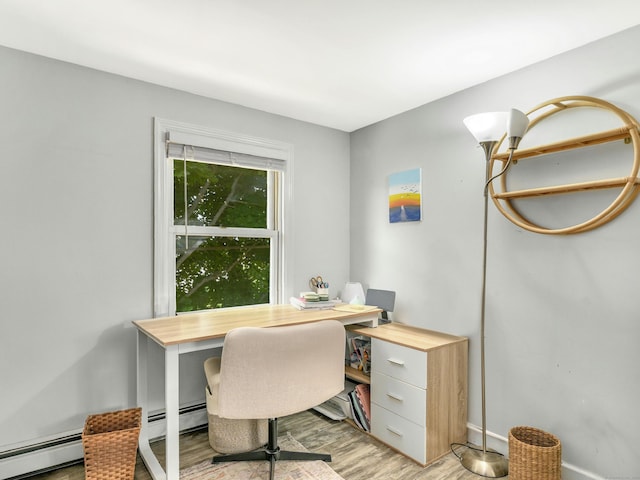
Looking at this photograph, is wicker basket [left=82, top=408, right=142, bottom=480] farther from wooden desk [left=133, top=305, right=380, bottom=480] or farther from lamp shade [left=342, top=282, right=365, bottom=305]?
lamp shade [left=342, top=282, right=365, bottom=305]

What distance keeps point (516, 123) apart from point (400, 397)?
1.66 meters

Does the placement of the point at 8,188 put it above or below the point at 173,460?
above

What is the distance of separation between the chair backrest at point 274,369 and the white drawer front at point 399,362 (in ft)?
1.88

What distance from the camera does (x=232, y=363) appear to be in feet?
5.69

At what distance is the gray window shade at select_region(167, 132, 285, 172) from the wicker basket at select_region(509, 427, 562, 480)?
7.63 feet

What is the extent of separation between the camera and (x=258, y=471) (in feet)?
6.90

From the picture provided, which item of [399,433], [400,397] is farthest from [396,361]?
[399,433]

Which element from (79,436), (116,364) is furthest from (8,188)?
(79,436)

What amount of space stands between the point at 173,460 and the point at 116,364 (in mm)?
781

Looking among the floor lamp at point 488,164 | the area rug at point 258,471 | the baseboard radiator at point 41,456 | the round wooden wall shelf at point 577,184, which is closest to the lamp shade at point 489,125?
the floor lamp at point 488,164

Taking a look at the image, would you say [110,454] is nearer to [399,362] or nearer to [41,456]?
[41,456]

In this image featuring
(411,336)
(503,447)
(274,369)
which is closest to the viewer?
(274,369)

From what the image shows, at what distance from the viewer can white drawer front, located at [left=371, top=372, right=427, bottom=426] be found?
2.19 m

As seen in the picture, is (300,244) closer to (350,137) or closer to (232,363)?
(350,137)
